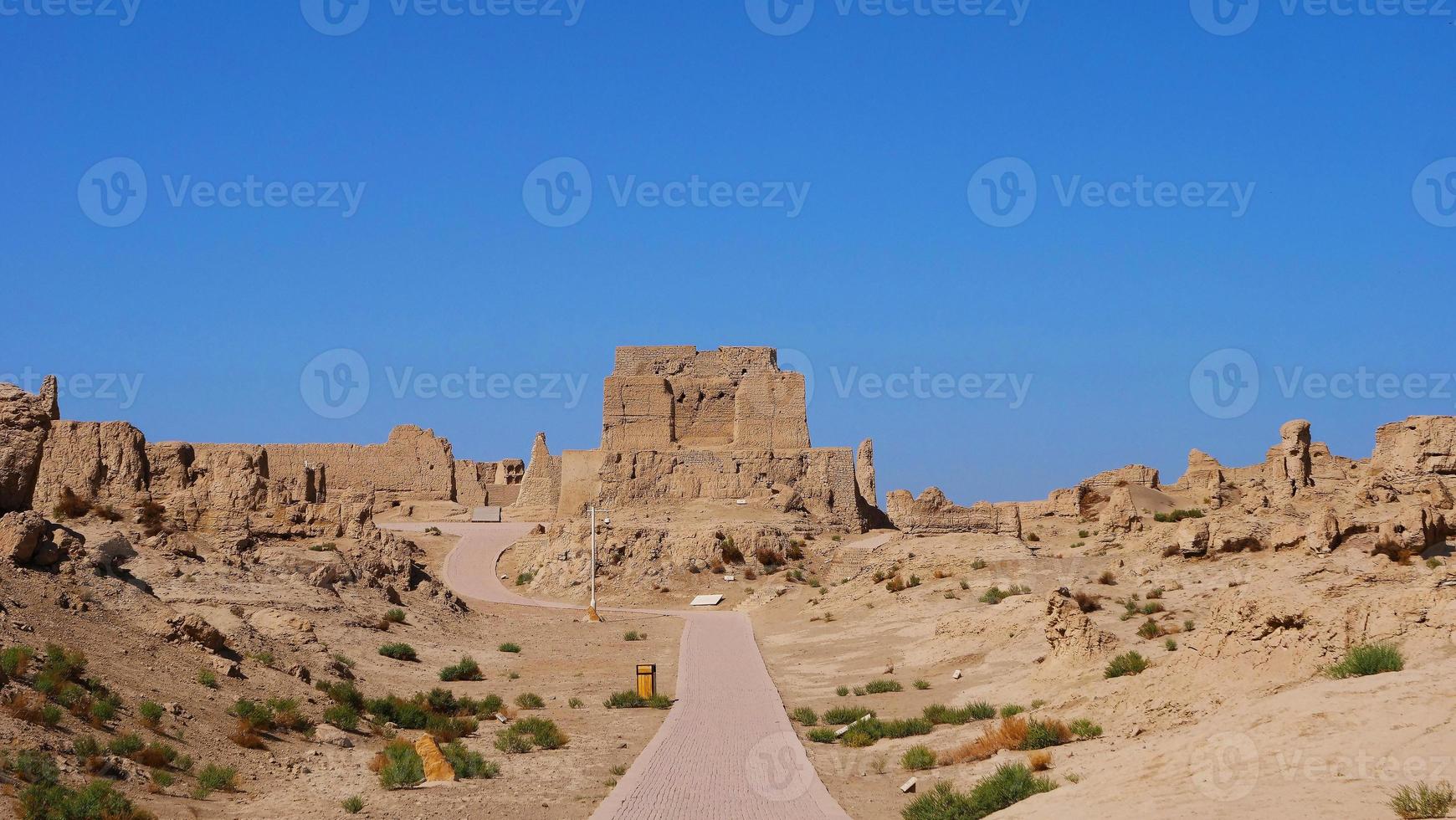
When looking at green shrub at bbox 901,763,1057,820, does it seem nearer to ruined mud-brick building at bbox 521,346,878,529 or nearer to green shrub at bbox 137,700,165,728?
green shrub at bbox 137,700,165,728

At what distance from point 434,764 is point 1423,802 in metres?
9.54

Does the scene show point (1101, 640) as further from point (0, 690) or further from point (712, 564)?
point (712, 564)

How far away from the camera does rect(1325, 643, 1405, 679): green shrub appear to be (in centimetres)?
1106

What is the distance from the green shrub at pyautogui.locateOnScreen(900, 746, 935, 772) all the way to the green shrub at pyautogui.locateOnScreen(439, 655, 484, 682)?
32.6ft

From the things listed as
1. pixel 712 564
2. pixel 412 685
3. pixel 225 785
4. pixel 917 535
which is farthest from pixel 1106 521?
pixel 225 785

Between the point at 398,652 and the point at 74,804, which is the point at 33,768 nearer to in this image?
the point at 74,804

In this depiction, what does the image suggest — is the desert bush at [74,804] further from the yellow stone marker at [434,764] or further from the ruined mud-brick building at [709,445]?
Result: the ruined mud-brick building at [709,445]

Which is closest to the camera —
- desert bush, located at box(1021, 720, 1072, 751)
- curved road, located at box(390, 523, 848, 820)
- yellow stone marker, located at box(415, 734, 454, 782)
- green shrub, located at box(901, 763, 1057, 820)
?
green shrub, located at box(901, 763, 1057, 820)

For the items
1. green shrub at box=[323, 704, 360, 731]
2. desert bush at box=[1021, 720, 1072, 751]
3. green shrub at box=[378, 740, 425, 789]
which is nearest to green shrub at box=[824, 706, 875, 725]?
desert bush at box=[1021, 720, 1072, 751]

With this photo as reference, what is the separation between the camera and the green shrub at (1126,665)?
1606 centimetres

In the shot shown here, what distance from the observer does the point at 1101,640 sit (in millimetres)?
17953

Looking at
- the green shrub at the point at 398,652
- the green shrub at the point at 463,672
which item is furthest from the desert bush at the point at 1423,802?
the green shrub at the point at 398,652

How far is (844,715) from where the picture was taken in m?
18.3

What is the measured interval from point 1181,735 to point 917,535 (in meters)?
28.6
